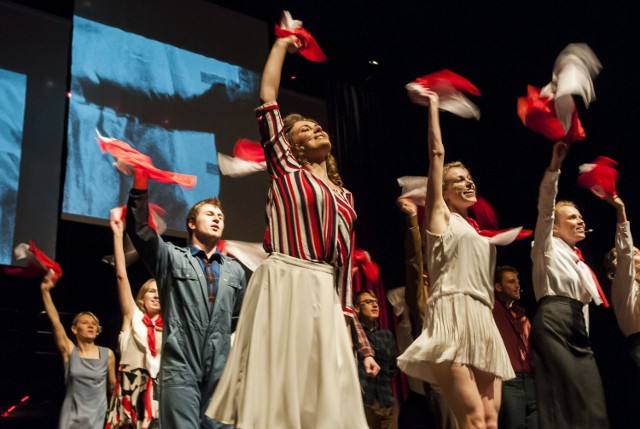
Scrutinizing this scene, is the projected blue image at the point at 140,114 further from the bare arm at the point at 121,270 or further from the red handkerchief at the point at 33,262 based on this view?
the bare arm at the point at 121,270

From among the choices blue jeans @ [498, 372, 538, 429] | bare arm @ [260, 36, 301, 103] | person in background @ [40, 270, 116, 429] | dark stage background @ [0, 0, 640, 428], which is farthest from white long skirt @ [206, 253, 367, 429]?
dark stage background @ [0, 0, 640, 428]

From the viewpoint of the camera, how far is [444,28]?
6.62m

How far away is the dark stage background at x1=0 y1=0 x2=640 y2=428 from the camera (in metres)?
6.06

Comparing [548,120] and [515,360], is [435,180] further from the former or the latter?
[515,360]

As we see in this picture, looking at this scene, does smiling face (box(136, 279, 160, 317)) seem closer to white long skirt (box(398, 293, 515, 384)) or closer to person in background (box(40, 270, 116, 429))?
person in background (box(40, 270, 116, 429))

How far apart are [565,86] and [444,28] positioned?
3.47 meters

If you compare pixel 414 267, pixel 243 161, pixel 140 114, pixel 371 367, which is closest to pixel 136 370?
pixel 414 267

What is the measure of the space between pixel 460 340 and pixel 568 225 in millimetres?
1368

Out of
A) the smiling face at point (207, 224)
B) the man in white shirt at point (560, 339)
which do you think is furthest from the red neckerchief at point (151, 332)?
the man in white shirt at point (560, 339)

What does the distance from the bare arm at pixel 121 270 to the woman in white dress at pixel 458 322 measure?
1.73m

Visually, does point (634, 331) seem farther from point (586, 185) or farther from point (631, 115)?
point (631, 115)

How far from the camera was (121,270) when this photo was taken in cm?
430

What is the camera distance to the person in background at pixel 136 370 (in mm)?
4414

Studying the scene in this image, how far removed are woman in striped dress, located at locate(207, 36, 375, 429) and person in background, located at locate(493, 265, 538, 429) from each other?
2.38 metres
